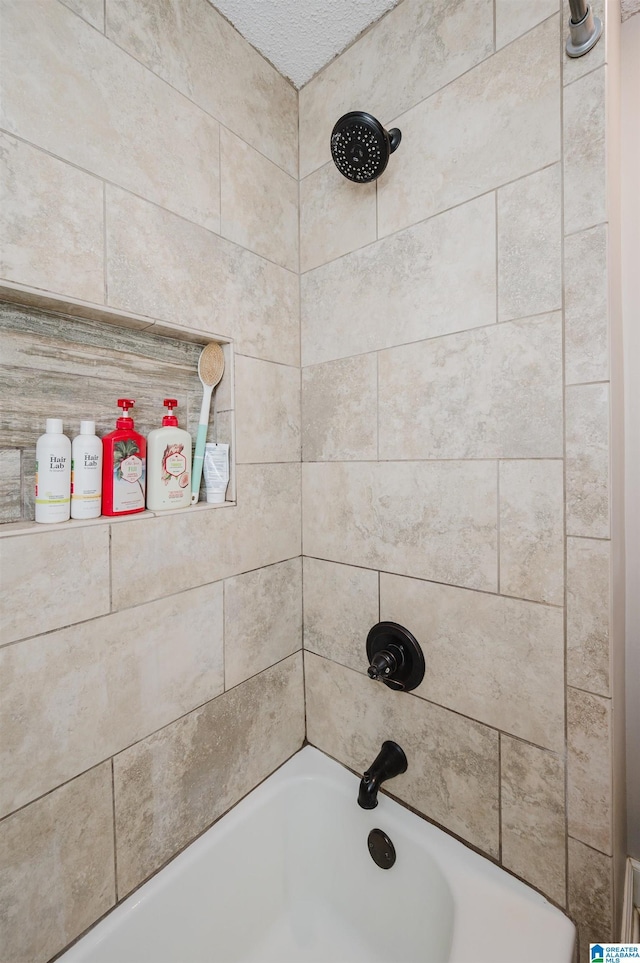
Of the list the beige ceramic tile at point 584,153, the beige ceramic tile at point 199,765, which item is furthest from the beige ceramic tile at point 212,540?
the beige ceramic tile at point 584,153

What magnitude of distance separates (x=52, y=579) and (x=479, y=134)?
1.30 m

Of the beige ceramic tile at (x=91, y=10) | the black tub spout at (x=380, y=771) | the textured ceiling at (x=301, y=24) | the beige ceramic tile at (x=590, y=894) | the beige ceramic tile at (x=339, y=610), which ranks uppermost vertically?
the textured ceiling at (x=301, y=24)

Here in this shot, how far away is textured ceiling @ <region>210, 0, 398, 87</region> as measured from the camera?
3.47ft

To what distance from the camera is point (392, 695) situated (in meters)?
1.13

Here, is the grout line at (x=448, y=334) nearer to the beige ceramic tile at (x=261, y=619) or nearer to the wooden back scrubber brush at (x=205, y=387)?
the wooden back scrubber brush at (x=205, y=387)

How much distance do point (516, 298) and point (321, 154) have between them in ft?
2.65

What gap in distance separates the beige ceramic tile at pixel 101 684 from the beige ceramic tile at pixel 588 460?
0.85 metres

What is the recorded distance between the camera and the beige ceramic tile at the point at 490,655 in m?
0.87

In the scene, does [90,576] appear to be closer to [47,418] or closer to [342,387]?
[47,418]

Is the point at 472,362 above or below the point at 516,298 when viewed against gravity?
below

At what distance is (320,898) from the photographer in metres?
1.20

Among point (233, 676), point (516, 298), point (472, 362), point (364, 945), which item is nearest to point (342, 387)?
point (472, 362)

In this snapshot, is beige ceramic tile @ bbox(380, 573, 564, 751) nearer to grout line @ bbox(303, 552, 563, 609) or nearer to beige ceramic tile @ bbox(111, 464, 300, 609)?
grout line @ bbox(303, 552, 563, 609)

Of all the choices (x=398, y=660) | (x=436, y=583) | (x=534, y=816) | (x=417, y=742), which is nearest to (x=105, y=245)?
(x=436, y=583)
